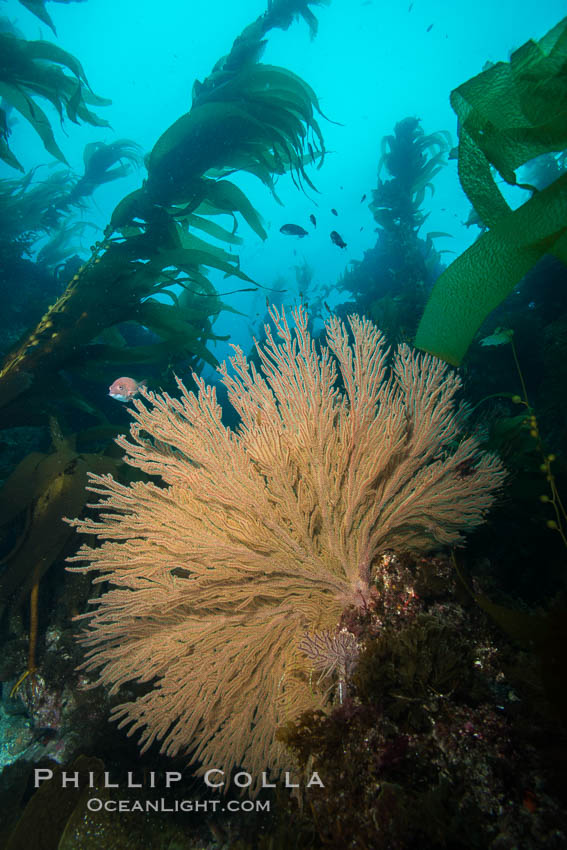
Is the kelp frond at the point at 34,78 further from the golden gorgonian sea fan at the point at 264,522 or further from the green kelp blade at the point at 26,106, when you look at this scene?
the golden gorgonian sea fan at the point at 264,522

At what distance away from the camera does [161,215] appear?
5305mm

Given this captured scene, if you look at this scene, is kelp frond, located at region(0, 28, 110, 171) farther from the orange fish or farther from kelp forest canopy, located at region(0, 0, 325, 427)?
the orange fish

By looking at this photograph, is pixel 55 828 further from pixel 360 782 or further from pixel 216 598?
pixel 360 782

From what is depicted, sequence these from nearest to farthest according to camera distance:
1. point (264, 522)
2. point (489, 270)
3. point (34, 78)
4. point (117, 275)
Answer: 1. point (489, 270)
2. point (264, 522)
3. point (117, 275)
4. point (34, 78)

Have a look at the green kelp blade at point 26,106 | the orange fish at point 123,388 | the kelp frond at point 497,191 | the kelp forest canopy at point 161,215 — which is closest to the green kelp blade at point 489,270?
the kelp frond at point 497,191

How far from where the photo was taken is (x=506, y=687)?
1.62 meters

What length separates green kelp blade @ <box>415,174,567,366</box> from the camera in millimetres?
1302

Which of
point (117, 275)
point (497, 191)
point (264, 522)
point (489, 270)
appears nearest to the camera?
point (489, 270)

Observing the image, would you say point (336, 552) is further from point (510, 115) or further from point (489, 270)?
point (510, 115)

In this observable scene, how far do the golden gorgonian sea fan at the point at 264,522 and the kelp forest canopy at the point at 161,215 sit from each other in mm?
2777

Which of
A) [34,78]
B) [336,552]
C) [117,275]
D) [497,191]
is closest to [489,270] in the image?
[497,191]

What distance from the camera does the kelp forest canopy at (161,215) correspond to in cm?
438

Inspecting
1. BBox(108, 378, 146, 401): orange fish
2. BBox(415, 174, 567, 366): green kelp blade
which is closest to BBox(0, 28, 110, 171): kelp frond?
BBox(108, 378, 146, 401): orange fish

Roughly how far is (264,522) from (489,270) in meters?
1.65
